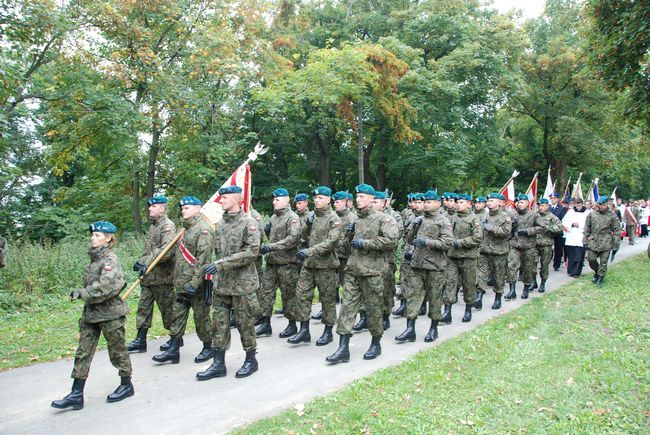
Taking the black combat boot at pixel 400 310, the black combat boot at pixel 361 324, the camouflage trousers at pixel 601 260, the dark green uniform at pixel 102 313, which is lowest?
the black combat boot at pixel 400 310

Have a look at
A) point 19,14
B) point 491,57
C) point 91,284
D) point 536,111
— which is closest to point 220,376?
point 91,284

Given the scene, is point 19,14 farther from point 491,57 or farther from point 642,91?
point 491,57

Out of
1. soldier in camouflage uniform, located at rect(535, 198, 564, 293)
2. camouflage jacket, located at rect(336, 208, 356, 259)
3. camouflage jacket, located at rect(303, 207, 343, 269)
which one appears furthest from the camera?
soldier in camouflage uniform, located at rect(535, 198, 564, 293)

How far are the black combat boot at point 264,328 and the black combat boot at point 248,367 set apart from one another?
1836 mm

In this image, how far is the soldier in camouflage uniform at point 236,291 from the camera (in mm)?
6137

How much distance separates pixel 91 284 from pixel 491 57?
74.3 ft

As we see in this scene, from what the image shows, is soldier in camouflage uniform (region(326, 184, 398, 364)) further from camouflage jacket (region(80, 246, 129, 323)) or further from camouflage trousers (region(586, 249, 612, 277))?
camouflage trousers (region(586, 249, 612, 277))

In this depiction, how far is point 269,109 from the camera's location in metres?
18.8

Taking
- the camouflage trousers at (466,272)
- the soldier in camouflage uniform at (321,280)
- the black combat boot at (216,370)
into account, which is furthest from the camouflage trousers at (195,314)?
the camouflage trousers at (466,272)

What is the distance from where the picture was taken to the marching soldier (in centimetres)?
998

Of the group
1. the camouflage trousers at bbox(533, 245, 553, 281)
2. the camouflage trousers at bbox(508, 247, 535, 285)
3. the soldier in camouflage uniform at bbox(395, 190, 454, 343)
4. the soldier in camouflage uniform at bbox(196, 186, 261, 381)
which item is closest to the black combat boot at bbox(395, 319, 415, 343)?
the soldier in camouflage uniform at bbox(395, 190, 454, 343)

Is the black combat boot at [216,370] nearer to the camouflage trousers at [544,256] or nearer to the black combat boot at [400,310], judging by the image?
the black combat boot at [400,310]

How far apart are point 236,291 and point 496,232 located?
5795mm

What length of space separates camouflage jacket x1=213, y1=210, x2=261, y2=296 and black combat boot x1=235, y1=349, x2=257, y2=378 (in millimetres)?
780
